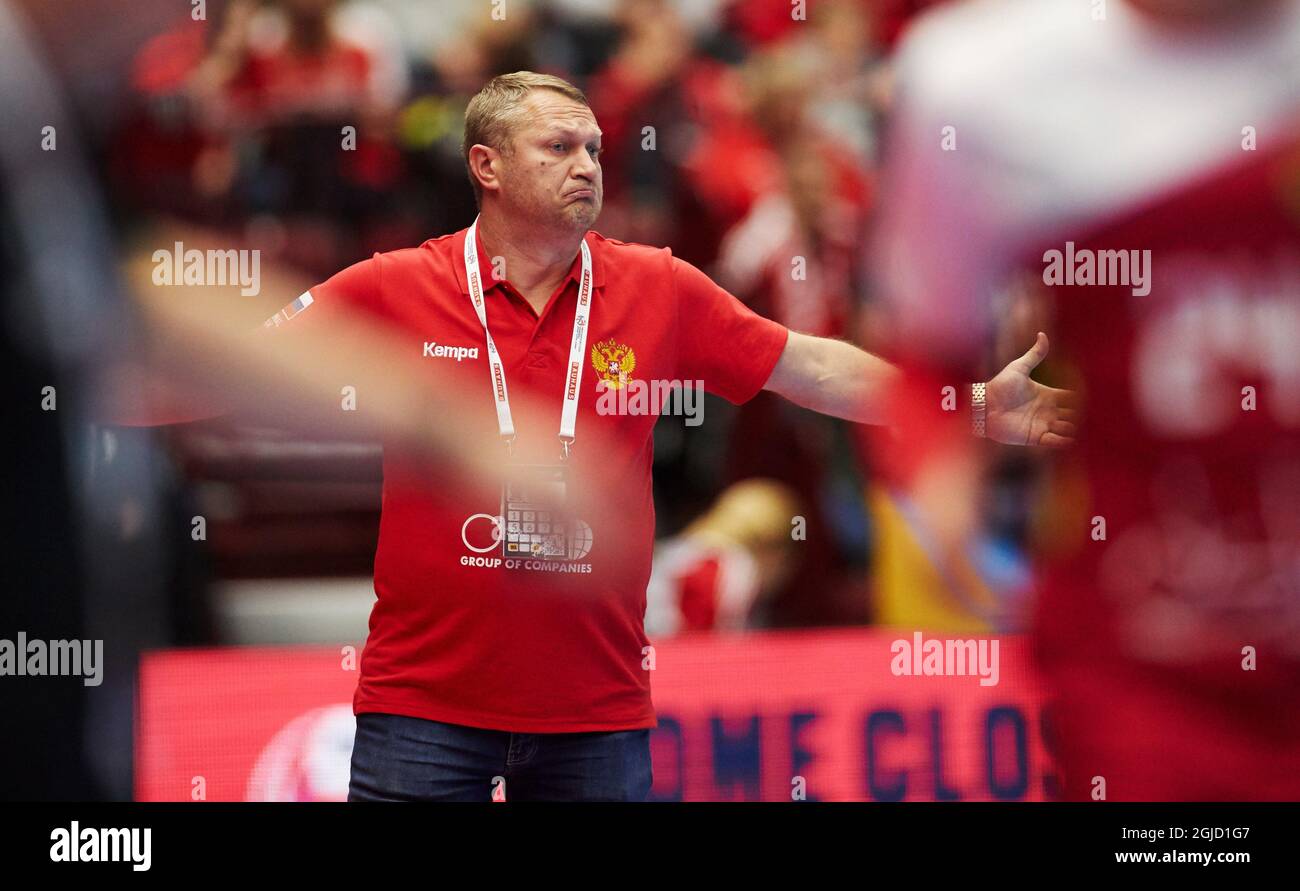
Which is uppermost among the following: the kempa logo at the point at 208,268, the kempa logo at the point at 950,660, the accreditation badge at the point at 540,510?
the kempa logo at the point at 208,268

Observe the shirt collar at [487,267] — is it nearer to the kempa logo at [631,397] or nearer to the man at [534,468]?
the man at [534,468]

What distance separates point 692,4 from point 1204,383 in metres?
1.72

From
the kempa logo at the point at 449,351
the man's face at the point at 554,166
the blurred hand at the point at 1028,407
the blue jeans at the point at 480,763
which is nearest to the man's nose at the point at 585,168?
the man's face at the point at 554,166

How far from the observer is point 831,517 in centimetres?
406

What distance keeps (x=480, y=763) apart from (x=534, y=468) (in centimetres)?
63

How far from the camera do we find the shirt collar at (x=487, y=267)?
292cm

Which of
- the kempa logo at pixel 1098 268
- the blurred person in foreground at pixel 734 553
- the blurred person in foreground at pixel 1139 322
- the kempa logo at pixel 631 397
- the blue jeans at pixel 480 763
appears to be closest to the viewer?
the blue jeans at pixel 480 763

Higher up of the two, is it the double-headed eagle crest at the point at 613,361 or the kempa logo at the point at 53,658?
the double-headed eagle crest at the point at 613,361

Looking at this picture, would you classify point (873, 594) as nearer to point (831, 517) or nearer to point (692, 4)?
point (831, 517)

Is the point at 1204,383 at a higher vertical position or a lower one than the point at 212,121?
lower

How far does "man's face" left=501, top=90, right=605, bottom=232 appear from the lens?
9.57ft

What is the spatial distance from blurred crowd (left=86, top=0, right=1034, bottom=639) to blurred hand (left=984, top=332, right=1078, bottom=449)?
84 centimetres

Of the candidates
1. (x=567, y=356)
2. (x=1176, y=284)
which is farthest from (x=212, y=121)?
(x=1176, y=284)
